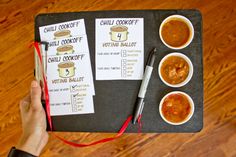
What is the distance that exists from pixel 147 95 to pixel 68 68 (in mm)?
267

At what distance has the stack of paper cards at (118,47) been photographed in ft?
2.81

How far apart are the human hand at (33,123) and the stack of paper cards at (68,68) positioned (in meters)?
0.04

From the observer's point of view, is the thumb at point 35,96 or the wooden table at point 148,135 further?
the wooden table at point 148,135

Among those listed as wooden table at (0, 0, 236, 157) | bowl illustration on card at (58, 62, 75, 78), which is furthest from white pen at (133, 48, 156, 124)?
wooden table at (0, 0, 236, 157)

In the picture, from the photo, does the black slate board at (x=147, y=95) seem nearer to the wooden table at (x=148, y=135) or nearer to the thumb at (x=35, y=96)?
the thumb at (x=35, y=96)

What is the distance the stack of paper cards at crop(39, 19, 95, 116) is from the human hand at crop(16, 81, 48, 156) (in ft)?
0.13

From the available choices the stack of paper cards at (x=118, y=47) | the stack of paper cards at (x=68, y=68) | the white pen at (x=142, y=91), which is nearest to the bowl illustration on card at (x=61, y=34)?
the stack of paper cards at (x=68, y=68)

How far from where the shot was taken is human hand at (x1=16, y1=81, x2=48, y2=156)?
84 centimetres

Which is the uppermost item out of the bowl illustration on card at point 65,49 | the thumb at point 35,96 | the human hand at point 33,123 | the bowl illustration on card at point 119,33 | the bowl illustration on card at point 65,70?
the bowl illustration on card at point 119,33

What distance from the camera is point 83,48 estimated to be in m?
0.87

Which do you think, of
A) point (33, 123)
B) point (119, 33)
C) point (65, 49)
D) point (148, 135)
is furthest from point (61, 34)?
point (148, 135)

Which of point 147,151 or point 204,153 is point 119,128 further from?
point 204,153

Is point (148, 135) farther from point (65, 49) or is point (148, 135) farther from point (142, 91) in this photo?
point (65, 49)

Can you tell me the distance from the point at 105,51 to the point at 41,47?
206 millimetres
